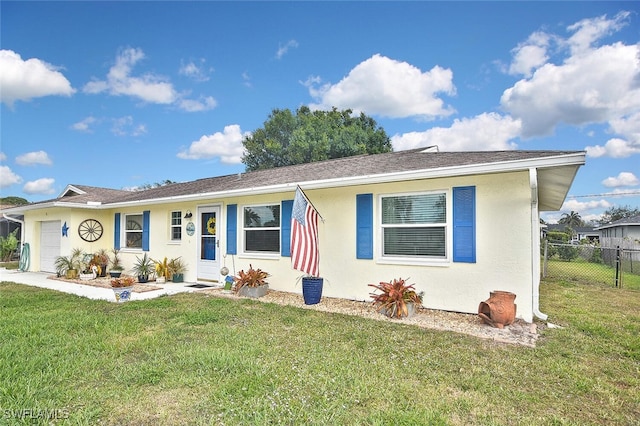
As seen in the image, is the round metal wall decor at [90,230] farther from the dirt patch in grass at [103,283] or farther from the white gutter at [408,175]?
the white gutter at [408,175]

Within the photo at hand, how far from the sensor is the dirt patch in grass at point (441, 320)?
459 cm

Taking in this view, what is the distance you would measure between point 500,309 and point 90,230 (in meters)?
12.2

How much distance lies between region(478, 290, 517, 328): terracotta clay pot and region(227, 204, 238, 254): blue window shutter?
5879mm

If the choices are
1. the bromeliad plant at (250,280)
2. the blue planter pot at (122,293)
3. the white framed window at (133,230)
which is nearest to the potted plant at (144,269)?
the white framed window at (133,230)

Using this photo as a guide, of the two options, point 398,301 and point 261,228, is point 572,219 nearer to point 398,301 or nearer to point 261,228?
point 261,228

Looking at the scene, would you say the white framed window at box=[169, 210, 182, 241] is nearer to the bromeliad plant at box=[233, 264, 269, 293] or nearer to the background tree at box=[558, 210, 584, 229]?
the bromeliad plant at box=[233, 264, 269, 293]

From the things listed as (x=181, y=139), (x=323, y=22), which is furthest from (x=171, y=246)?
(x=181, y=139)

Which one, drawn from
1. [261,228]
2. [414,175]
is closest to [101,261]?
[261,228]

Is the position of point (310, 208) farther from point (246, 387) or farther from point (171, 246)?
point (171, 246)

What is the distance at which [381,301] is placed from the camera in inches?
229

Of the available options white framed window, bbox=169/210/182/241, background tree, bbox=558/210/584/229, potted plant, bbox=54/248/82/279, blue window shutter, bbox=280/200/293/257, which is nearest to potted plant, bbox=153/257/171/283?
white framed window, bbox=169/210/182/241

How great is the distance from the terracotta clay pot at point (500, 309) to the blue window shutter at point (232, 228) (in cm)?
588

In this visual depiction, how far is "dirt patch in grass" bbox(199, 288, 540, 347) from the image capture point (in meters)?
4.59

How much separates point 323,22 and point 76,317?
11.4 m
